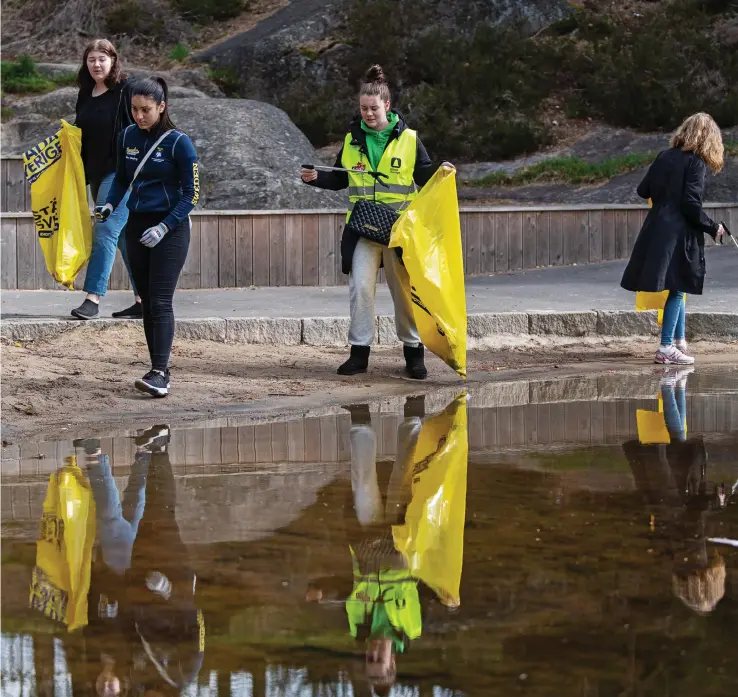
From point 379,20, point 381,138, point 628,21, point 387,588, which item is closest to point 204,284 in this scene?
point 381,138

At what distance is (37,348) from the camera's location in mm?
8766

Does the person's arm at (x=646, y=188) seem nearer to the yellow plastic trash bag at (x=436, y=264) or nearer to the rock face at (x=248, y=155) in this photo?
the yellow plastic trash bag at (x=436, y=264)

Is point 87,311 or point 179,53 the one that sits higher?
point 179,53

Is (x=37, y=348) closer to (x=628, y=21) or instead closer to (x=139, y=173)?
(x=139, y=173)

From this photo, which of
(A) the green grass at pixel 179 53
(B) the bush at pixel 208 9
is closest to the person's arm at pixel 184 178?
(A) the green grass at pixel 179 53

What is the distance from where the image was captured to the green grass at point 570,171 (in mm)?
18453

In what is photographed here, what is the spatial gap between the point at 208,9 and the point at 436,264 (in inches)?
720

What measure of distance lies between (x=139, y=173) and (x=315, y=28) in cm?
1657

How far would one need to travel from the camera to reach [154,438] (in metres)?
6.20

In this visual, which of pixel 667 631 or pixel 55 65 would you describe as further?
pixel 55 65

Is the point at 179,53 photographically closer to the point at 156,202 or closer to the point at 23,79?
the point at 23,79

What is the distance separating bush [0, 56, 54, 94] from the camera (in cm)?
1933

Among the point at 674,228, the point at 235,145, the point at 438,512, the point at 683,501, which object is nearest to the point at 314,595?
the point at 438,512

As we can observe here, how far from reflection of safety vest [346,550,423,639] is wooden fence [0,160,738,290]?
7.89 meters
